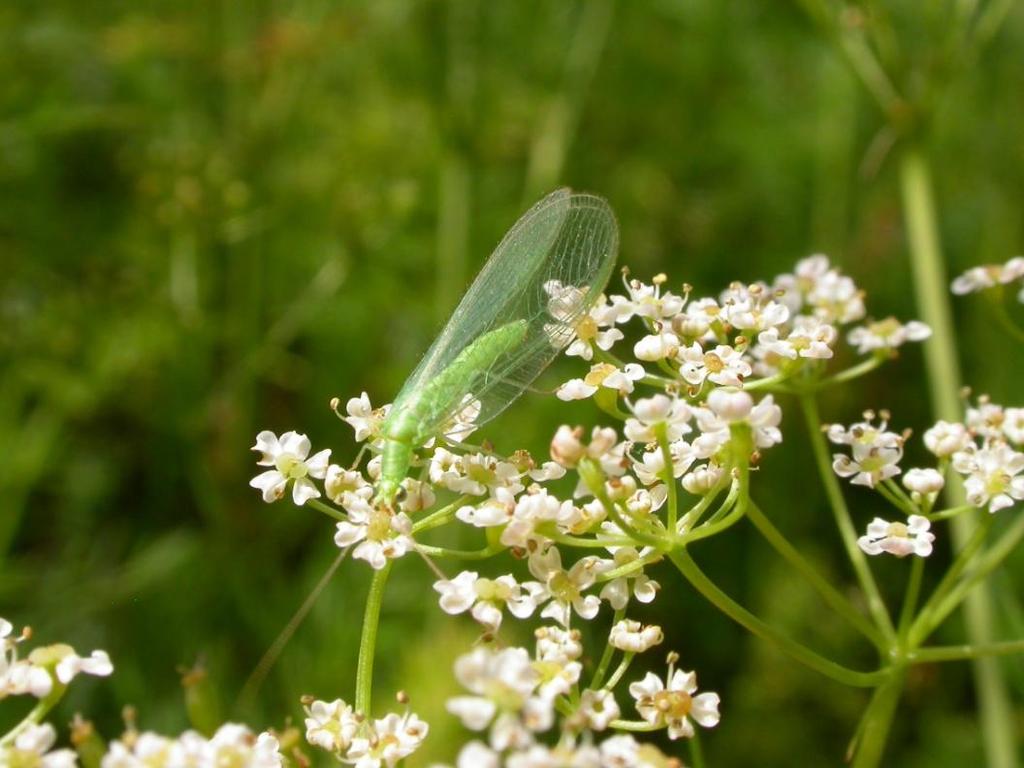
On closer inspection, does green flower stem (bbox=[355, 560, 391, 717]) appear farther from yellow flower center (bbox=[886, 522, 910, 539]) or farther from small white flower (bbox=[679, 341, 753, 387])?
yellow flower center (bbox=[886, 522, 910, 539])

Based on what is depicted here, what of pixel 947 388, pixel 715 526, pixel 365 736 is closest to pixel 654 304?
pixel 715 526

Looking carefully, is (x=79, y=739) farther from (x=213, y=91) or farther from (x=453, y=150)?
(x=213, y=91)

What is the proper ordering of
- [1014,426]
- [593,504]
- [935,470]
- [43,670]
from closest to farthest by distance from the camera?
[43,670]
[593,504]
[935,470]
[1014,426]

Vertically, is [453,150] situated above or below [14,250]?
above

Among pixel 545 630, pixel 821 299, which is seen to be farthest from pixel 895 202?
pixel 545 630

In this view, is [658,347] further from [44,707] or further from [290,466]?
[44,707]

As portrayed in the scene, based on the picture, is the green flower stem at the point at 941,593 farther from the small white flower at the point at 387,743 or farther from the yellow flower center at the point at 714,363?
the small white flower at the point at 387,743

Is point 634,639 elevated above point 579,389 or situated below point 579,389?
below

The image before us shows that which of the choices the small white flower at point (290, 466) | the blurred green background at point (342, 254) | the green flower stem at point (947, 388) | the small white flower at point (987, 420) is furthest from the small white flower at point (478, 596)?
the blurred green background at point (342, 254)
